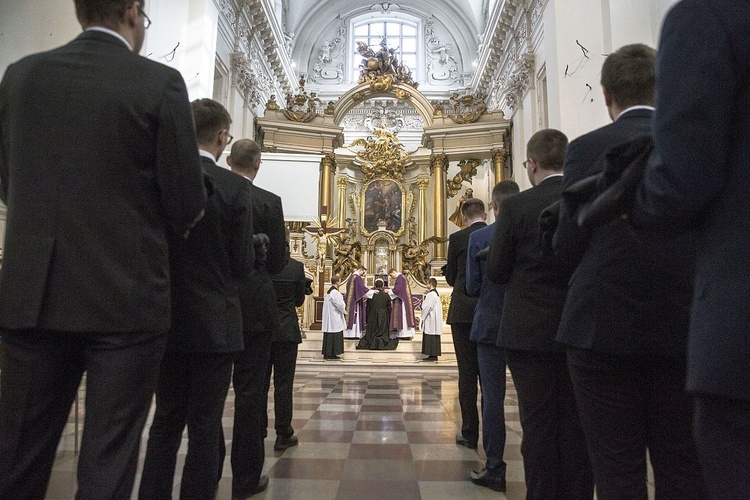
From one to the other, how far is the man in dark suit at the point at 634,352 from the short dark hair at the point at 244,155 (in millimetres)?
1564

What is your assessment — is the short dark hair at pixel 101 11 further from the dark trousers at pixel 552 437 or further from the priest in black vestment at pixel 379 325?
the priest in black vestment at pixel 379 325

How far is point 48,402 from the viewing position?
51.7 inches

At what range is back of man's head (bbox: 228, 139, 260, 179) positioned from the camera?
2.54m

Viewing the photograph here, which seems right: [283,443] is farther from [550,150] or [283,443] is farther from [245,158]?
→ [550,150]

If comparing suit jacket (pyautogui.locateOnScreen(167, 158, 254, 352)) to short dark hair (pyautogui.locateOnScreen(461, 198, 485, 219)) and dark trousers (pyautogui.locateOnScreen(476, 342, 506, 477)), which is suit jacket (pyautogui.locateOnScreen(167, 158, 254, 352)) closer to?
dark trousers (pyautogui.locateOnScreen(476, 342, 506, 477))

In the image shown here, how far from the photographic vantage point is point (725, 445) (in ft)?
2.91

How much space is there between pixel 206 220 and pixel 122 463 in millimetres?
902

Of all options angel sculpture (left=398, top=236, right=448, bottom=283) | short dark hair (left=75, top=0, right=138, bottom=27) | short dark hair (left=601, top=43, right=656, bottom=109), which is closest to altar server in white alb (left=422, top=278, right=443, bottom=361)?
angel sculpture (left=398, top=236, right=448, bottom=283)

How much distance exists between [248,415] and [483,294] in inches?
55.0

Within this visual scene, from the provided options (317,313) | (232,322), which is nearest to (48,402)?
(232,322)

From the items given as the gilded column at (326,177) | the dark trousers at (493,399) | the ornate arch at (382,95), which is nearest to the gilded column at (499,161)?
the ornate arch at (382,95)

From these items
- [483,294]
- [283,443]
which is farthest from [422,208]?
[483,294]

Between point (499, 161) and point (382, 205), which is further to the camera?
point (382, 205)

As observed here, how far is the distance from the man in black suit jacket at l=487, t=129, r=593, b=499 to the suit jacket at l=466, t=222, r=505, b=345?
479 millimetres
